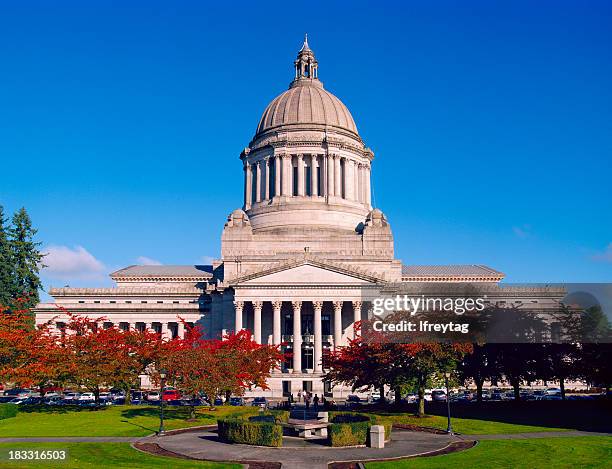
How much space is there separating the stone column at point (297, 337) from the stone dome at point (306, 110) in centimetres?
4068

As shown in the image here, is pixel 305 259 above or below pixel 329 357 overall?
above

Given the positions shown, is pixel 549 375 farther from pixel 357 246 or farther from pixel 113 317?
pixel 113 317

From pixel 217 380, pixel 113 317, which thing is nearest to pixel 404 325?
pixel 217 380

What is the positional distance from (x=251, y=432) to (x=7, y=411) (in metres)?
28.9

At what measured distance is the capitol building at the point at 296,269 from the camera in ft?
306

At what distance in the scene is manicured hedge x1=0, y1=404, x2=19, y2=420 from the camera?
58.4 m

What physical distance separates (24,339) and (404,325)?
39.9 m

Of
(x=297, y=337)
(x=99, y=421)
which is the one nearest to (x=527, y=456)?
(x=99, y=421)

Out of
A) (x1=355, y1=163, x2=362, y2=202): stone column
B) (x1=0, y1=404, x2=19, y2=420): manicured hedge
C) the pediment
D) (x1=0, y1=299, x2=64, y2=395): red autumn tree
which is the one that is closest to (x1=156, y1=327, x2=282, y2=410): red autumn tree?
(x1=0, y1=299, x2=64, y2=395): red autumn tree

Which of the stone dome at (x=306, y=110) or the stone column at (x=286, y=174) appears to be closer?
the stone column at (x=286, y=174)

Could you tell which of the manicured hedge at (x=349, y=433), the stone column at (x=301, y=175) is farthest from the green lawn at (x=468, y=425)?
the stone column at (x=301, y=175)

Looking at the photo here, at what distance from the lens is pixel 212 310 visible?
104250mm

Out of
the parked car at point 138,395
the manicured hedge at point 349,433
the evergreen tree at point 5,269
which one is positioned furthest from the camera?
the evergreen tree at point 5,269

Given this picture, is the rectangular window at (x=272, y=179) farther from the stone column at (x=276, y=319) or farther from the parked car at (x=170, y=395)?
the parked car at (x=170, y=395)
